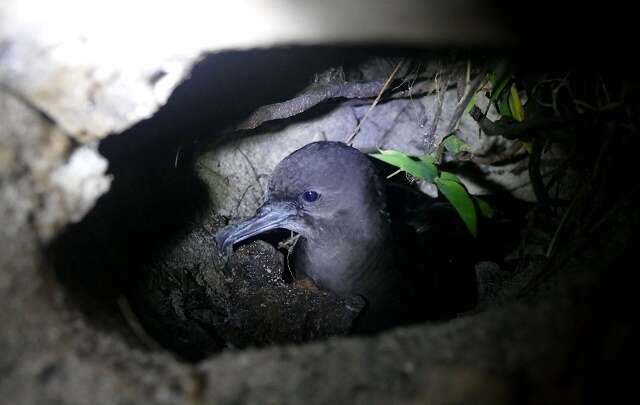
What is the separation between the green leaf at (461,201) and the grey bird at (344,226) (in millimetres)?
371

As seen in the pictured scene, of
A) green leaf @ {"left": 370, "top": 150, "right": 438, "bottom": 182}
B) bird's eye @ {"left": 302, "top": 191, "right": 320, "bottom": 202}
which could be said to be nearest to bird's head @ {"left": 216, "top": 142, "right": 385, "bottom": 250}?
bird's eye @ {"left": 302, "top": 191, "right": 320, "bottom": 202}

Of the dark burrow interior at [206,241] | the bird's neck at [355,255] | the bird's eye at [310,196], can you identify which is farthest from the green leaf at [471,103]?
the bird's eye at [310,196]

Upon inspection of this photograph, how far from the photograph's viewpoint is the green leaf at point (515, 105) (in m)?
2.42

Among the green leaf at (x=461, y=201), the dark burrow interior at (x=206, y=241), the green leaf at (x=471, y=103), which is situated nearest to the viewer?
the dark burrow interior at (x=206, y=241)

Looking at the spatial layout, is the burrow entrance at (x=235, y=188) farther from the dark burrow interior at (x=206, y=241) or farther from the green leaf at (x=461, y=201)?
the green leaf at (x=461, y=201)

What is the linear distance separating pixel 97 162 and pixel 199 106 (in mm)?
1337

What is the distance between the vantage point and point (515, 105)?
2.44 m

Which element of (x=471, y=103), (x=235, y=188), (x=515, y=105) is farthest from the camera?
(x=235, y=188)

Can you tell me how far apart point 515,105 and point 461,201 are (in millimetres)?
586

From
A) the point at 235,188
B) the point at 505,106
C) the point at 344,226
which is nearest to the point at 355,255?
the point at 344,226

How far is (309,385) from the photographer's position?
1013 mm

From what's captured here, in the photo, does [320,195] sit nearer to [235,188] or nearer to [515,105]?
[235,188]

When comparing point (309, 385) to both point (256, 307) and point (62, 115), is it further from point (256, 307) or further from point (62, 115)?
point (256, 307)

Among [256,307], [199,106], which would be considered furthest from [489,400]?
[199,106]
